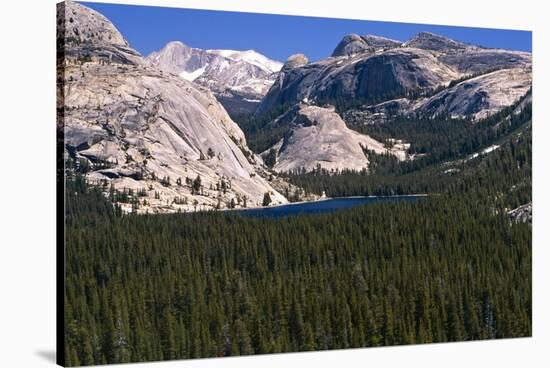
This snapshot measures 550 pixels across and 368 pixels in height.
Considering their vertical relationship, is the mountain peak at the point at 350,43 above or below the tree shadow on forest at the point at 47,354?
above

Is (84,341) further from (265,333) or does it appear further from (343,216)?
(343,216)

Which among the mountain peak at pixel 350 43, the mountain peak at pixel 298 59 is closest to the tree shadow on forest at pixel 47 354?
the mountain peak at pixel 350 43

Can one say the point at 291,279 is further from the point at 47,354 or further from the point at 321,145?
the point at 321,145

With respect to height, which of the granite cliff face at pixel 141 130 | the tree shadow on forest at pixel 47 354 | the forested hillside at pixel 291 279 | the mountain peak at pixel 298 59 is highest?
the mountain peak at pixel 298 59

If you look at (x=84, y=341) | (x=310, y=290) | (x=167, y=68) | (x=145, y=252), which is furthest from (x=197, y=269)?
(x=167, y=68)

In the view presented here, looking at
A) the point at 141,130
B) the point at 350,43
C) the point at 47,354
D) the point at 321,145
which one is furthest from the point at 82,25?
the point at 321,145

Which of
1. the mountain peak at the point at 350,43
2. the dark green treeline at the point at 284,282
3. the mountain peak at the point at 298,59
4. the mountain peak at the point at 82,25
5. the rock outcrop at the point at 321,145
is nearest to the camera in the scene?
the mountain peak at the point at 82,25

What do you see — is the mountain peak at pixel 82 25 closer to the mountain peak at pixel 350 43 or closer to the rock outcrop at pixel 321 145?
the mountain peak at pixel 350 43

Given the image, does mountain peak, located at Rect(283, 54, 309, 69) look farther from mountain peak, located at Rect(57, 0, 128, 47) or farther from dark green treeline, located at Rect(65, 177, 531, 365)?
dark green treeline, located at Rect(65, 177, 531, 365)
